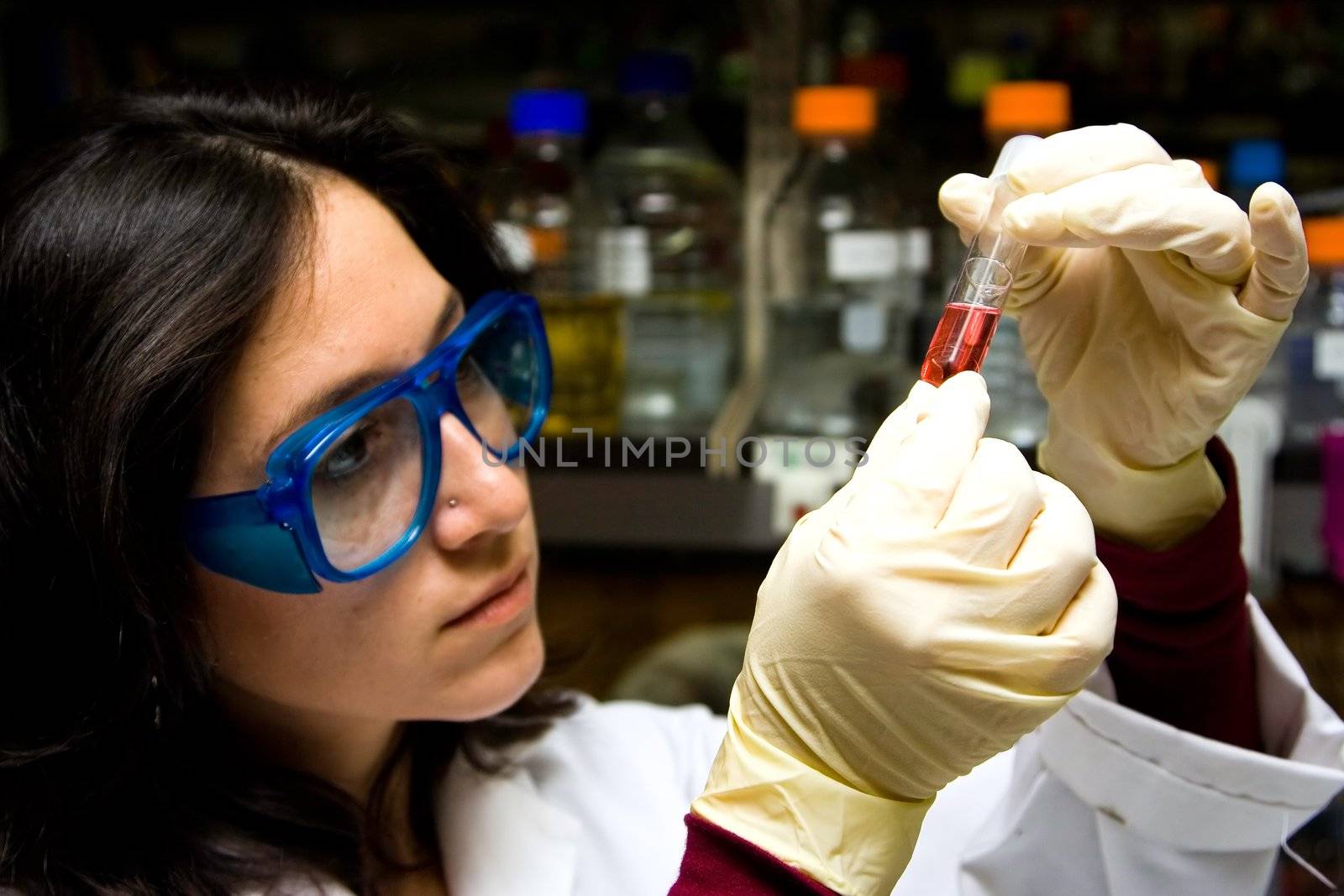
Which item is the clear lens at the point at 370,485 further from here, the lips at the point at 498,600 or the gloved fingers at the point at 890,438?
the gloved fingers at the point at 890,438

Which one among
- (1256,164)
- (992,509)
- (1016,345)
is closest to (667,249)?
(1016,345)

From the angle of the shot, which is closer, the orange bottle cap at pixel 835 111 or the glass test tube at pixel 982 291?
the glass test tube at pixel 982 291

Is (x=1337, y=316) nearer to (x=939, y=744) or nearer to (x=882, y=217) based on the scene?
(x=882, y=217)

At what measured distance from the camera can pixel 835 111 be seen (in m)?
1.50

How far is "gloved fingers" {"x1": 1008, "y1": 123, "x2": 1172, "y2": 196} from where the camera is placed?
2.46 ft

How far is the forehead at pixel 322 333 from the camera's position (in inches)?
34.3

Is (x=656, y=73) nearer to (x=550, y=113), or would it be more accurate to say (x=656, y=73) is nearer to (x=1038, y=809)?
(x=550, y=113)

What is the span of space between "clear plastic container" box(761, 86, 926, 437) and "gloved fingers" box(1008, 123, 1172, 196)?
0.77 metres

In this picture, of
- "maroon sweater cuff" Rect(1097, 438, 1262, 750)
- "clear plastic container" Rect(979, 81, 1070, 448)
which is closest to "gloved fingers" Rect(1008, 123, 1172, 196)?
"maroon sweater cuff" Rect(1097, 438, 1262, 750)

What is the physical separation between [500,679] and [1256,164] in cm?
129

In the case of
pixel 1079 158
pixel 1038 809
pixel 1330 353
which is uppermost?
pixel 1079 158

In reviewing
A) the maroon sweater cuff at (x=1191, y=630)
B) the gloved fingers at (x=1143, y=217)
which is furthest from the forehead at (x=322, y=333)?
the maroon sweater cuff at (x=1191, y=630)

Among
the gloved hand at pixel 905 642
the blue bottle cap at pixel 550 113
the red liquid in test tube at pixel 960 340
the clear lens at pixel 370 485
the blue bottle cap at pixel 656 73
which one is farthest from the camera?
the blue bottle cap at pixel 656 73

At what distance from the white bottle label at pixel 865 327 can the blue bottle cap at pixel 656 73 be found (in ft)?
1.44
